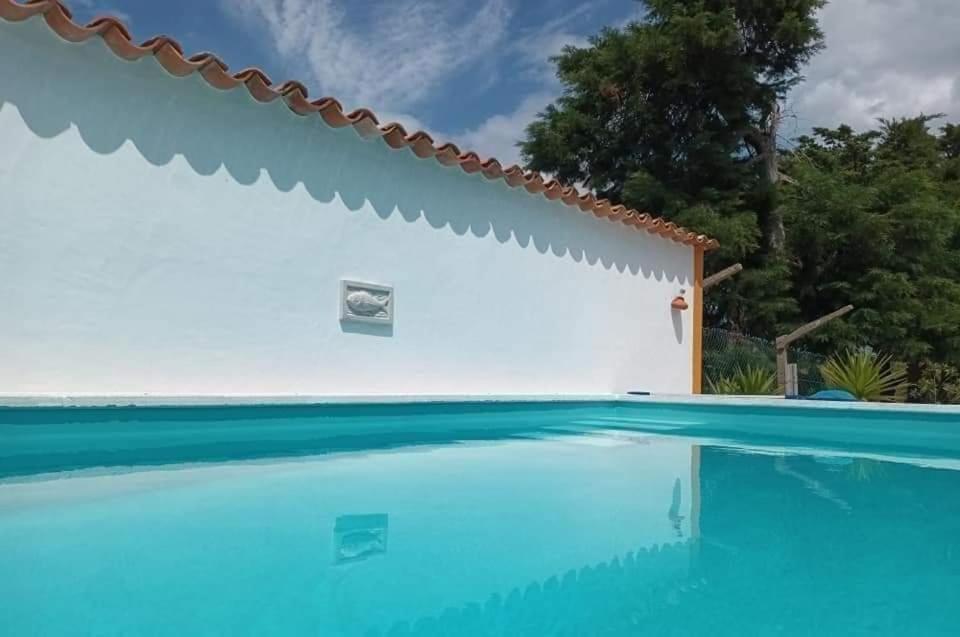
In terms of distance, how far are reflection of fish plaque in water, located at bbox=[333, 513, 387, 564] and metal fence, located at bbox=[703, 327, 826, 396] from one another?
942 centimetres

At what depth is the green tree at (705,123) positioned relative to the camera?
14828mm

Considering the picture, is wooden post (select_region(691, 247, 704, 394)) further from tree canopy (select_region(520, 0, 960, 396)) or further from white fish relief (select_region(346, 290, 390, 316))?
white fish relief (select_region(346, 290, 390, 316))

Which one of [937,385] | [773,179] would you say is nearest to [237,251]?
[937,385]

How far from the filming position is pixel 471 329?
755cm

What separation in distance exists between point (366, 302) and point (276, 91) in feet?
6.63

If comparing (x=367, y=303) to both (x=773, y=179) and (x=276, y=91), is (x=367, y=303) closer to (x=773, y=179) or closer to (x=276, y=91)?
(x=276, y=91)

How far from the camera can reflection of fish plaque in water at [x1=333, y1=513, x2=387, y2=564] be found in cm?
251

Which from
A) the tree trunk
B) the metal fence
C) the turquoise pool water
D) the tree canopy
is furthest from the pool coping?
the tree trunk

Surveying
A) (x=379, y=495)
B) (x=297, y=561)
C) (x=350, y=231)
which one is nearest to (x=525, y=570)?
(x=297, y=561)

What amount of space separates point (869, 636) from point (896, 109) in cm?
2837

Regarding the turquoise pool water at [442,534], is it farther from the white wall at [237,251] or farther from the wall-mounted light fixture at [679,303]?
the wall-mounted light fixture at [679,303]

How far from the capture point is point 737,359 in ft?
38.4

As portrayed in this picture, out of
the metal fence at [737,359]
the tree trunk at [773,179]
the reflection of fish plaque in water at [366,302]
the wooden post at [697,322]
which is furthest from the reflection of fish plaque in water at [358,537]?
the tree trunk at [773,179]

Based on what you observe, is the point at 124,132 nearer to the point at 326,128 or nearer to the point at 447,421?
the point at 326,128
